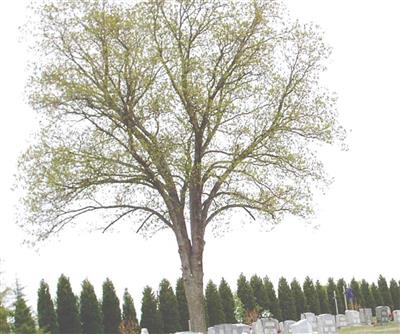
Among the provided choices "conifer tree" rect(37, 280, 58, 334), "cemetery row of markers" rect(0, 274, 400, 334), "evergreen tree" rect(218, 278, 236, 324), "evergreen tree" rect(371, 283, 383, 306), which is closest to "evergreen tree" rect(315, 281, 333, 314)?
"cemetery row of markers" rect(0, 274, 400, 334)

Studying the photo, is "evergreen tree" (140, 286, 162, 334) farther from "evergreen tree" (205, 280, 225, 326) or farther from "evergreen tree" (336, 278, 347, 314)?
"evergreen tree" (336, 278, 347, 314)

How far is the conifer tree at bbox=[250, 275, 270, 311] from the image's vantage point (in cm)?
3584

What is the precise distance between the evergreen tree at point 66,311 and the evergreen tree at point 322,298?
17860 millimetres

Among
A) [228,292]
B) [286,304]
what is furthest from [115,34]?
[286,304]

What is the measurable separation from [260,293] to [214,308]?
13.2ft

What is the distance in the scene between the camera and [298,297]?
3897 centimetres

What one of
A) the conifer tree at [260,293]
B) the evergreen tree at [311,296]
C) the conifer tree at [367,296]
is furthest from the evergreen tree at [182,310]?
the conifer tree at [367,296]

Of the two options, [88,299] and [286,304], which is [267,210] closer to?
[88,299]

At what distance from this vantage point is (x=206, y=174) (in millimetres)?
Result: 23438

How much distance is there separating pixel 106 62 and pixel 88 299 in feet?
29.7

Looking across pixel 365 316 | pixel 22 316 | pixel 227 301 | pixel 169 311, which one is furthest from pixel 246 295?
pixel 22 316

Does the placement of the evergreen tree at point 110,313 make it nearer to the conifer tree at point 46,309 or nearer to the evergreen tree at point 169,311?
the evergreen tree at point 169,311

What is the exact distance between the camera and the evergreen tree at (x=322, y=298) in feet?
135

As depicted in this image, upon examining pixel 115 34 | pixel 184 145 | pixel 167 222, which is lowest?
pixel 167 222
